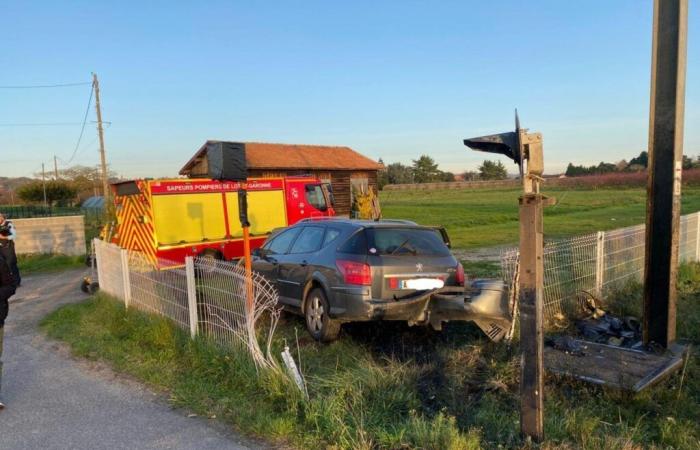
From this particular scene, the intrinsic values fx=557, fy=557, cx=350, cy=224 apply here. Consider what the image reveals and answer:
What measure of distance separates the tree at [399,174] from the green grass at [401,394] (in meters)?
94.1

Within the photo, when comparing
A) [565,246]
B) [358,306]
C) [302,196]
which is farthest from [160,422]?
[302,196]

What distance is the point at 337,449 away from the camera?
3945 mm

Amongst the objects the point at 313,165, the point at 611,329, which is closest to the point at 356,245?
the point at 611,329

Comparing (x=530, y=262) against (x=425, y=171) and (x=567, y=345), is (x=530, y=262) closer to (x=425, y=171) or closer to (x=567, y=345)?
(x=567, y=345)

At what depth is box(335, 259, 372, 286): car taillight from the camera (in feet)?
21.1

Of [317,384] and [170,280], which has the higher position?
[170,280]

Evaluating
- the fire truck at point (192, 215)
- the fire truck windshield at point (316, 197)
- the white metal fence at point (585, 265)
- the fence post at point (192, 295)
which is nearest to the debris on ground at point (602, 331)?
the white metal fence at point (585, 265)

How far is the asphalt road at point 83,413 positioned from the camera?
4371 mm

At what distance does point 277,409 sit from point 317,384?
1.42 ft

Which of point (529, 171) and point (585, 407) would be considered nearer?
point (529, 171)

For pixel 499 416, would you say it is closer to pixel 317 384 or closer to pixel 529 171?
pixel 317 384

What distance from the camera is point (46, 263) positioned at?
58.4 ft

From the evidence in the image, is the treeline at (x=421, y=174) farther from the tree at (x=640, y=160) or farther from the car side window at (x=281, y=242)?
the car side window at (x=281, y=242)

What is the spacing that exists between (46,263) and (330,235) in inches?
556
